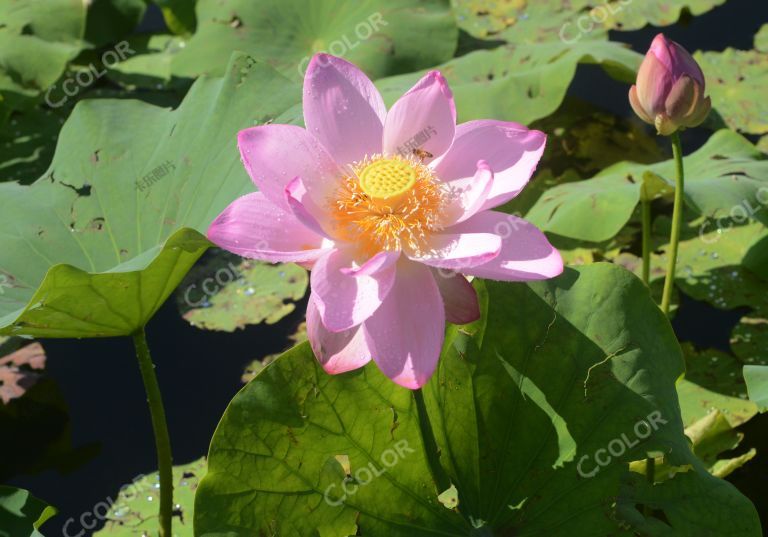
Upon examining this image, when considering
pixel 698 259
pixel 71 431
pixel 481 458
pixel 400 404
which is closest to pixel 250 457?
pixel 400 404

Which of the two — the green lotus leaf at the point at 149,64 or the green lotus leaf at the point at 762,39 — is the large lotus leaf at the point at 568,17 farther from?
the green lotus leaf at the point at 149,64

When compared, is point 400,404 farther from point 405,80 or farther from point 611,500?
→ point 405,80

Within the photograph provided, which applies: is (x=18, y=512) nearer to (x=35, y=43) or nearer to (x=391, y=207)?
(x=391, y=207)

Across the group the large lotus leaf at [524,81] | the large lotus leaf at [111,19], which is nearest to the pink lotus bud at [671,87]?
the large lotus leaf at [524,81]

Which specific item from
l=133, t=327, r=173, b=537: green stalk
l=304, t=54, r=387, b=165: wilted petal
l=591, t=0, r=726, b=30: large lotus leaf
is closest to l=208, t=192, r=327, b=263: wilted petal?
l=304, t=54, r=387, b=165: wilted petal

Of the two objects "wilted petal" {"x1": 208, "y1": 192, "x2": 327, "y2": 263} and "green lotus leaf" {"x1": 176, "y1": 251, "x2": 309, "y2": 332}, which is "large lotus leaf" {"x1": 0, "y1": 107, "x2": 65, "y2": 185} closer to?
"green lotus leaf" {"x1": 176, "y1": 251, "x2": 309, "y2": 332}

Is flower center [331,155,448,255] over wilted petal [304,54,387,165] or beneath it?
beneath

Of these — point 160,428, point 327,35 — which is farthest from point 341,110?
point 327,35
